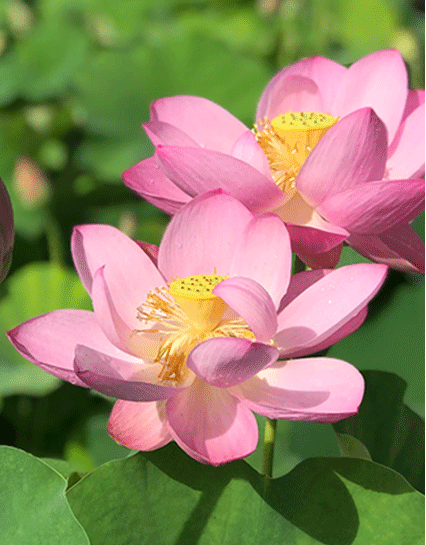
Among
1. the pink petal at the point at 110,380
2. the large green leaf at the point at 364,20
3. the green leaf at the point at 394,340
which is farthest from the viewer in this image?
the large green leaf at the point at 364,20

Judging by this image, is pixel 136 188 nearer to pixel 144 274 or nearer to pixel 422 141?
pixel 144 274

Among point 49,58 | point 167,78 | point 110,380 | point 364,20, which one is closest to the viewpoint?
point 110,380

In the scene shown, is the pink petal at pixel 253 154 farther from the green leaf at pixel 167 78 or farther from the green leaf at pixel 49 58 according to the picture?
the green leaf at pixel 49 58

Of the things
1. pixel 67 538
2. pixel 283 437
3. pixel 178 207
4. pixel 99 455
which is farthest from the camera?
pixel 99 455

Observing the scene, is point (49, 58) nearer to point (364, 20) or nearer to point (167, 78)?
point (167, 78)

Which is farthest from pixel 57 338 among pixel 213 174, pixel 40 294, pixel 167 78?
pixel 167 78

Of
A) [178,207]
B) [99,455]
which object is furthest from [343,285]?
[99,455]

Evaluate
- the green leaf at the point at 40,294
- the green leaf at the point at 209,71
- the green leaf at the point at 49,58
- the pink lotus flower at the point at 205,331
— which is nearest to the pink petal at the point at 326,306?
the pink lotus flower at the point at 205,331
